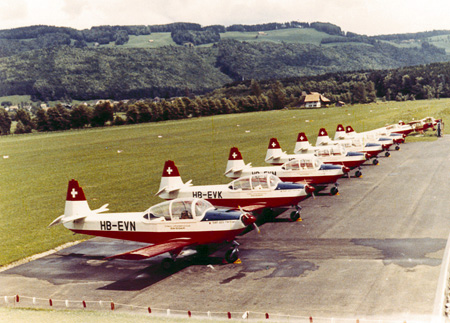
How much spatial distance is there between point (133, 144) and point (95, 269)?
182ft

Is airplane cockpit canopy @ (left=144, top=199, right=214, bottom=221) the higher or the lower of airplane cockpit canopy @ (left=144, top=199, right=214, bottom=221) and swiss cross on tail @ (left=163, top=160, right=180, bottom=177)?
the lower

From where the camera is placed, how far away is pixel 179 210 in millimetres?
18297

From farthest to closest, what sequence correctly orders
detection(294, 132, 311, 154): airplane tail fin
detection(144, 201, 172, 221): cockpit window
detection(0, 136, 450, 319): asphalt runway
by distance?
1. detection(294, 132, 311, 154): airplane tail fin
2. detection(144, 201, 172, 221): cockpit window
3. detection(0, 136, 450, 319): asphalt runway

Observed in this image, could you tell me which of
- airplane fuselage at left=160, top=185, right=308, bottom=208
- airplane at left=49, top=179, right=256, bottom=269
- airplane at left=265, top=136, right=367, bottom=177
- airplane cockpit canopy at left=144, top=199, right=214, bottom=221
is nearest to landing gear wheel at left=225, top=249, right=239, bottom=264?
airplane at left=49, top=179, right=256, bottom=269

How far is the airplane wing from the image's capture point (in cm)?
1574

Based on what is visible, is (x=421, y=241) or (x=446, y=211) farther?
(x=446, y=211)

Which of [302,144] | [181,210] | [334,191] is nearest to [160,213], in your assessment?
[181,210]

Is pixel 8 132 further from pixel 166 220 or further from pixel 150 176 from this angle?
pixel 166 220

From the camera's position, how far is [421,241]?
723 inches

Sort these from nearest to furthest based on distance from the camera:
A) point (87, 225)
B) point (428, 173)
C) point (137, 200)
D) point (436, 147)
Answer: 1. point (87, 225)
2. point (137, 200)
3. point (428, 173)
4. point (436, 147)

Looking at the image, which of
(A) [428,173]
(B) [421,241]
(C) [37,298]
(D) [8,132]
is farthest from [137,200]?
(D) [8,132]

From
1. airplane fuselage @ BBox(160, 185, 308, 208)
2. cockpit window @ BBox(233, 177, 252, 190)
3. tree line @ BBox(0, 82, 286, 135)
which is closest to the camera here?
airplane fuselage @ BBox(160, 185, 308, 208)

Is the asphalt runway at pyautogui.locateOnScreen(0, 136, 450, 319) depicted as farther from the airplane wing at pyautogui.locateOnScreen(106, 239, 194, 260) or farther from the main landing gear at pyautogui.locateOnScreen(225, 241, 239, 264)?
the airplane wing at pyautogui.locateOnScreen(106, 239, 194, 260)

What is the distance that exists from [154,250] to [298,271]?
211 inches
